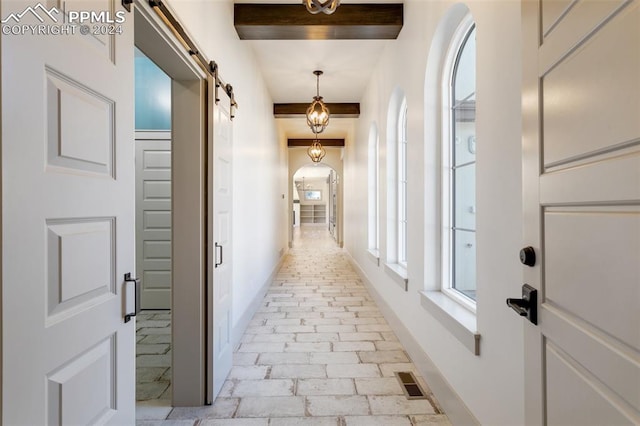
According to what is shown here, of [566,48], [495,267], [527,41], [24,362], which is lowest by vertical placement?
[24,362]

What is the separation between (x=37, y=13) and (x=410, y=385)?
9.04 ft

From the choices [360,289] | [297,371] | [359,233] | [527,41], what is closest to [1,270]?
[527,41]

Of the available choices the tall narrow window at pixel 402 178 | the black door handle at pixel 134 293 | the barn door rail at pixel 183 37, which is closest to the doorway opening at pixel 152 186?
the barn door rail at pixel 183 37

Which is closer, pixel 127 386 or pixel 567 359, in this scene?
pixel 567 359

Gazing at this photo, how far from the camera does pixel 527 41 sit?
3.60 ft

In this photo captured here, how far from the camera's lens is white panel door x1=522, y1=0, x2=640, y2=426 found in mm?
684

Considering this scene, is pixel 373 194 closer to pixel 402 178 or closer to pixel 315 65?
pixel 402 178

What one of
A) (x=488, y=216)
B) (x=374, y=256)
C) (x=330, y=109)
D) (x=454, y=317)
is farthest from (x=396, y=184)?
(x=330, y=109)

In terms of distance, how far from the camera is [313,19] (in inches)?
122

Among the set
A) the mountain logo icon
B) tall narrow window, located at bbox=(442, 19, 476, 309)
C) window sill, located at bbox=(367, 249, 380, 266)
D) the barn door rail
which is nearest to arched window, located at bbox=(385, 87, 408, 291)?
window sill, located at bbox=(367, 249, 380, 266)

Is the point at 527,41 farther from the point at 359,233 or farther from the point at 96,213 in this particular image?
the point at 359,233

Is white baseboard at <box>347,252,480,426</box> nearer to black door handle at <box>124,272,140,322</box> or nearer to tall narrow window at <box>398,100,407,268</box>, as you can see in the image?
tall narrow window at <box>398,100,407,268</box>

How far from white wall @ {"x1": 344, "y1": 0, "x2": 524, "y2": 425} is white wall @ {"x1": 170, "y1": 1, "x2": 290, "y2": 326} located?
1621 millimetres

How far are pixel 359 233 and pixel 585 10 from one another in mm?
5545
